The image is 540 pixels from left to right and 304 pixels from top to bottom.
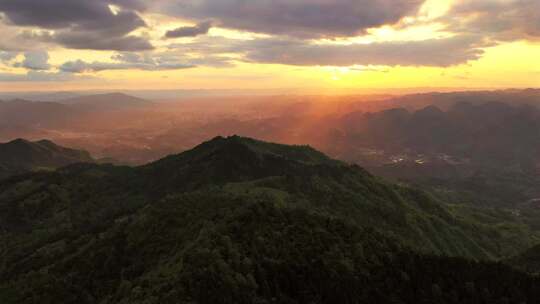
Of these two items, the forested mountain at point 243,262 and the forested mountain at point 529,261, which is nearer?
the forested mountain at point 243,262

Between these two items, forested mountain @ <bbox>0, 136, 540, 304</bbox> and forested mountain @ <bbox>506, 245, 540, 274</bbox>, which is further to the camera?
forested mountain @ <bbox>506, 245, 540, 274</bbox>

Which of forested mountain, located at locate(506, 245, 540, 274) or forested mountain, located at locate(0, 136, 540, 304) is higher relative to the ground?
forested mountain, located at locate(0, 136, 540, 304)

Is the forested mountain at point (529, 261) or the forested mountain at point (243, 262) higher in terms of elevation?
the forested mountain at point (243, 262)

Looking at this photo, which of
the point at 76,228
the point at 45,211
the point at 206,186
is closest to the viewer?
the point at 76,228

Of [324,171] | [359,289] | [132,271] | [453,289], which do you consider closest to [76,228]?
[132,271]

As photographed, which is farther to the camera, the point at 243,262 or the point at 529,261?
the point at 529,261

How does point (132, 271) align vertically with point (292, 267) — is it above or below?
below

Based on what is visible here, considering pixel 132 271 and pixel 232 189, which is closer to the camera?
pixel 132 271

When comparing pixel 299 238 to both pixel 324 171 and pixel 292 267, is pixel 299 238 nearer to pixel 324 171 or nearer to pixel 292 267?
pixel 292 267

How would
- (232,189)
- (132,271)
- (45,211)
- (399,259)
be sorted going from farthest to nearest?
(45,211) < (232,189) < (132,271) < (399,259)

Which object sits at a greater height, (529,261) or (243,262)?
(243,262)
